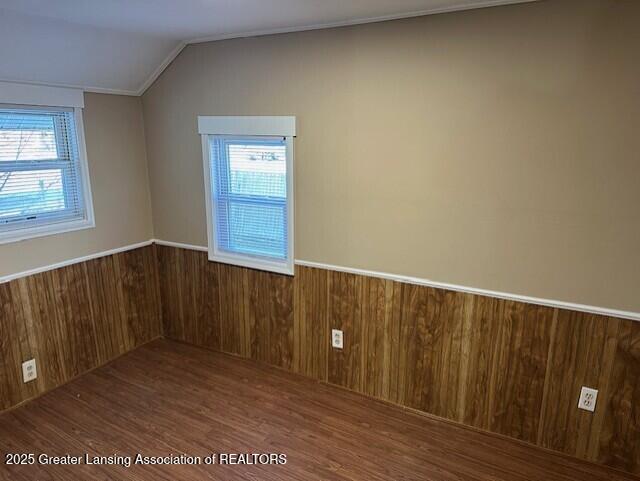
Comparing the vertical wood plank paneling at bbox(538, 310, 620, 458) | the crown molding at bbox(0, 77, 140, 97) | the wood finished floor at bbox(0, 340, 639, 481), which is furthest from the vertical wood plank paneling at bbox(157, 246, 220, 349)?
the vertical wood plank paneling at bbox(538, 310, 620, 458)

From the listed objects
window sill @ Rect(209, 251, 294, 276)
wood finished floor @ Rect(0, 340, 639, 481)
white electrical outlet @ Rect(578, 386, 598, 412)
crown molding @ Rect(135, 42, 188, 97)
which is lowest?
wood finished floor @ Rect(0, 340, 639, 481)

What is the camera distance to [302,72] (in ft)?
8.98

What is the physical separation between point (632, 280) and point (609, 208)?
38 cm

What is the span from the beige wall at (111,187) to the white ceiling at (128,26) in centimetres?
21

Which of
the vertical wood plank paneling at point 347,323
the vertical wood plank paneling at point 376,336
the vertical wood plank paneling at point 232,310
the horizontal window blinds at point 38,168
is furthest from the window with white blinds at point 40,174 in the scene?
the vertical wood plank paneling at point 376,336

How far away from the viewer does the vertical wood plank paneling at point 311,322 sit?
3021mm

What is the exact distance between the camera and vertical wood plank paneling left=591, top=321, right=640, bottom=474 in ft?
7.18

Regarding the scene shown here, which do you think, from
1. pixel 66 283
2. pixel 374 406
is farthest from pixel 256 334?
pixel 66 283

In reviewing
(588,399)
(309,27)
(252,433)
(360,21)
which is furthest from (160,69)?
(588,399)

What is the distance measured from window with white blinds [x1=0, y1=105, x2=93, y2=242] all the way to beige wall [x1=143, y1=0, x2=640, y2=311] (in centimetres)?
106

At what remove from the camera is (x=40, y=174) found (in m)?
2.90

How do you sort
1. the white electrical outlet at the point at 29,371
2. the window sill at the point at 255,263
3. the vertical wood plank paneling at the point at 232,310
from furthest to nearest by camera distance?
the vertical wood plank paneling at the point at 232,310
the window sill at the point at 255,263
the white electrical outlet at the point at 29,371

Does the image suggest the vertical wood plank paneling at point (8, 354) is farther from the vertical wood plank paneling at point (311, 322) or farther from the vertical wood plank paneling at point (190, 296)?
the vertical wood plank paneling at point (311, 322)

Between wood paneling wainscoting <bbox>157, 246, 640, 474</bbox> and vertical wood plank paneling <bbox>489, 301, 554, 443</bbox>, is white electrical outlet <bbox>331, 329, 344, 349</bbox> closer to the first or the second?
wood paneling wainscoting <bbox>157, 246, 640, 474</bbox>
